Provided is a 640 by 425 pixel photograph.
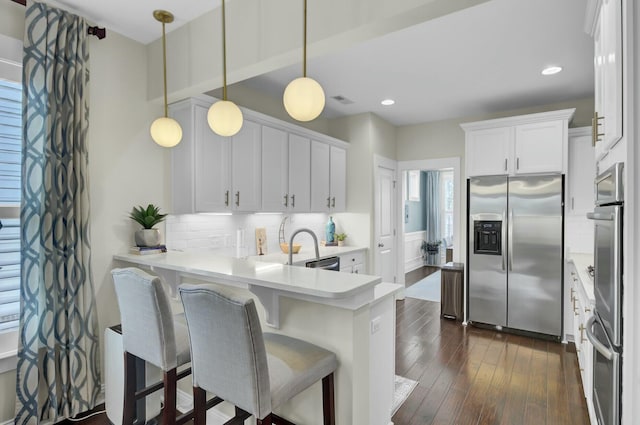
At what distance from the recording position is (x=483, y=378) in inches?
116

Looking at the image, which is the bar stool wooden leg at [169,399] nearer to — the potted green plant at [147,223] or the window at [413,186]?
the potted green plant at [147,223]

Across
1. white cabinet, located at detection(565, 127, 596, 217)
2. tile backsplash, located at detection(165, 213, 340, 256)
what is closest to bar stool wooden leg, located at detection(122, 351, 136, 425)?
tile backsplash, located at detection(165, 213, 340, 256)

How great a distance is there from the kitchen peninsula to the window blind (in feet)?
3.61

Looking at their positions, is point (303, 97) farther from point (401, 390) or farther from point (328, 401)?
point (401, 390)

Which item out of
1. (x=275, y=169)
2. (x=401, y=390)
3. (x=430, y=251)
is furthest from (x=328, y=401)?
(x=430, y=251)

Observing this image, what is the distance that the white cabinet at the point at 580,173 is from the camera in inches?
153

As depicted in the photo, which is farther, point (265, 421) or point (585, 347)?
point (585, 347)

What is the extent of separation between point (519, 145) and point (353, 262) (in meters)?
2.45

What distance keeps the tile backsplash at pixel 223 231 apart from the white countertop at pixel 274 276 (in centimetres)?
64

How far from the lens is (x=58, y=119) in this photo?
7.48 feet

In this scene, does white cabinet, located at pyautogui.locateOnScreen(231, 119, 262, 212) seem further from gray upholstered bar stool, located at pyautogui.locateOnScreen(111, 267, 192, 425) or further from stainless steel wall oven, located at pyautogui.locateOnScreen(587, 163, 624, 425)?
stainless steel wall oven, located at pyautogui.locateOnScreen(587, 163, 624, 425)

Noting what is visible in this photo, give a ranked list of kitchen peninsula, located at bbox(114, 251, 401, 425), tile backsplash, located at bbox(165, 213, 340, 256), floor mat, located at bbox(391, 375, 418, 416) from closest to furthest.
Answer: kitchen peninsula, located at bbox(114, 251, 401, 425), floor mat, located at bbox(391, 375, 418, 416), tile backsplash, located at bbox(165, 213, 340, 256)

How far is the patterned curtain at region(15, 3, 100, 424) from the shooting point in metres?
2.18

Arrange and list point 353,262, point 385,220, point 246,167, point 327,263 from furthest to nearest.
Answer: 1. point 385,220
2. point 353,262
3. point 327,263
4. point 246,167
